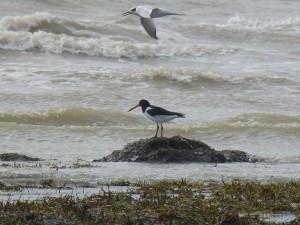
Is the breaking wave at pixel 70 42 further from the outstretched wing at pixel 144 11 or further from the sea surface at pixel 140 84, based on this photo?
the outstretched wing at pixel 144 11

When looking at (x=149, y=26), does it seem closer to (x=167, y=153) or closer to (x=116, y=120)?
(x=116, y=120)

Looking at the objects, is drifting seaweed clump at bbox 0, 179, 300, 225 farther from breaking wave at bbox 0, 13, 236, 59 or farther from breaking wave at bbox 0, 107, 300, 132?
breaking wave at bbox 0, 13, 236, 59

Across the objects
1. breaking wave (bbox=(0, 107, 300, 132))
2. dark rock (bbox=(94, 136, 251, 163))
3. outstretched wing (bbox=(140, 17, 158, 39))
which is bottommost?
breaking wave (bbox=(0, 107, 300, 132))

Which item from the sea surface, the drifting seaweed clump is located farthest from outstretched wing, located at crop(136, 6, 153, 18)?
the drifting seaweed clump

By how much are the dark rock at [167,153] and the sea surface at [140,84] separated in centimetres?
24

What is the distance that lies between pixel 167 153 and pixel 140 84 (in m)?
8.34

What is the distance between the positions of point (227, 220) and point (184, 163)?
3.31 metres

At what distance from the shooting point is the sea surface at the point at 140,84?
32.8 feet

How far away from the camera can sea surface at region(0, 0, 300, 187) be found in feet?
32.8

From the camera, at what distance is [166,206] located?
244 inches

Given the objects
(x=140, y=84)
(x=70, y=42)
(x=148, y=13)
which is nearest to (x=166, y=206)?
(x=148, y=13)

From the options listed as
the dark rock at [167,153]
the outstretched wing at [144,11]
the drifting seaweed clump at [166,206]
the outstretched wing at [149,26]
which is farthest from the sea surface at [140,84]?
the outstretched wing at [144,11]

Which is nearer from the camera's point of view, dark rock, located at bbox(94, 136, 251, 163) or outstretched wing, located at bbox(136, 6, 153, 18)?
dark rock, located at bbox(94, 136, 251, 163)

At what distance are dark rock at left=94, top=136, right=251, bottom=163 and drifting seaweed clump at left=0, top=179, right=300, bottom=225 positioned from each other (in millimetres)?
1778
